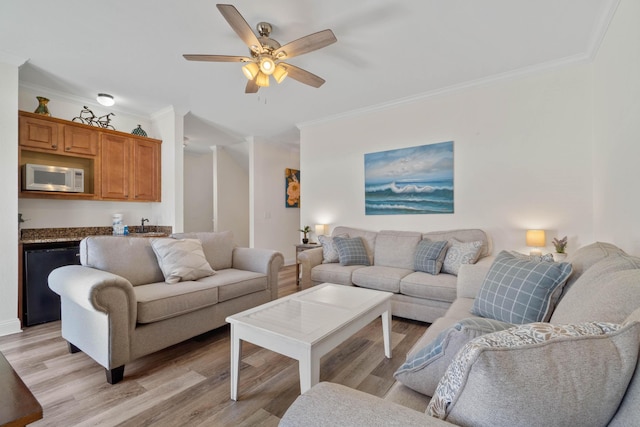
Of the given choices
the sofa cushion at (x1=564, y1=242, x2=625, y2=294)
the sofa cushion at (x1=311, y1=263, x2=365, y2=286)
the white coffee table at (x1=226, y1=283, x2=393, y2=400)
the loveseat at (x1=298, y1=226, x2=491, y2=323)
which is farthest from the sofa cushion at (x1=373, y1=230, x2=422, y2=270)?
the sofa cushion at (x1=564, y1=242, x2=625, y2=294)

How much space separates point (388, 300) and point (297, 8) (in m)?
2.27

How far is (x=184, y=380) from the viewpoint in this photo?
6.03ft

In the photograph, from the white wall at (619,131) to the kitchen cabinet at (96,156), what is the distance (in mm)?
5014

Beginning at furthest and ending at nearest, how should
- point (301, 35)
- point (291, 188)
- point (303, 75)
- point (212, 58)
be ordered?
point (291, 188) → point (303, 75) → point (301, 35) → point (212, 58)

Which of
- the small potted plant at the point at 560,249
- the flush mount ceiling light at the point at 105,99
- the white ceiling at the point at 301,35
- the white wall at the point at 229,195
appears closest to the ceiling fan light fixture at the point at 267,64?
the white ceiling at the point at 301,35

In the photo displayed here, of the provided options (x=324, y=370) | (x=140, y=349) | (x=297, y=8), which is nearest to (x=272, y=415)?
(x=324, y=370)

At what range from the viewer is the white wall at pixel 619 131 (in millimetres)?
1787

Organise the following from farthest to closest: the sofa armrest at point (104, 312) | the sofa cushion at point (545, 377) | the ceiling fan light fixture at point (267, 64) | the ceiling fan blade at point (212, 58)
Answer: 1. the ceiling fan light fixture at point (267, 64)
2. the ceiling fan blade at point (212, 58)
3. the sofa armrest at point (104, 312)
4. the sofa cushion at point (545, 377)

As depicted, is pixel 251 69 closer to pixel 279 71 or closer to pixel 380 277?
pixel 279 71

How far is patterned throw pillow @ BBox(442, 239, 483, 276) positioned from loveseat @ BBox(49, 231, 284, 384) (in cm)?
175

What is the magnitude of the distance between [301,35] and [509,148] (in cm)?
253

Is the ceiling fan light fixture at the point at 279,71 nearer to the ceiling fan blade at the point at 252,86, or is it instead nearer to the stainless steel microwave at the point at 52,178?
the ceiling fan blade at the point at 252,86

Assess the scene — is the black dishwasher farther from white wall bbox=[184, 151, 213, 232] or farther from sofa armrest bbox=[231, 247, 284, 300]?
white wall bbox=[184, 151, 213, 232]

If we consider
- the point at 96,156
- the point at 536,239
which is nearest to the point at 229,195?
the point at 96,156
